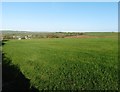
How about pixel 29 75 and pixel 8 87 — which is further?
pixel 29 75

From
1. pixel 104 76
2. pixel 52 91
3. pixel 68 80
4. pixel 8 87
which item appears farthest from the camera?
pixel 104 76

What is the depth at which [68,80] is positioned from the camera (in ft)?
47.2

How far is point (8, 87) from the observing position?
42.3ft

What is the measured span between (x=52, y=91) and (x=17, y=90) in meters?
1.83

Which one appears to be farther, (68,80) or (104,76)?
(104,76)

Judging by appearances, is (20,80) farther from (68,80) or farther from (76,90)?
(76,90)

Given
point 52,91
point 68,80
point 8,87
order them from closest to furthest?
point 52,91 → point 8,87 → point 68,80

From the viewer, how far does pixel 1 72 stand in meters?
16.8

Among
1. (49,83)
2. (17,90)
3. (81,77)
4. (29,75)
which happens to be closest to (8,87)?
(17,90)

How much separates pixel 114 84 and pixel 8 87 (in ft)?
19.5

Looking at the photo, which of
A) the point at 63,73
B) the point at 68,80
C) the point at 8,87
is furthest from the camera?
the point at 63,73

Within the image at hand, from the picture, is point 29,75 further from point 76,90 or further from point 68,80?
point 76,90

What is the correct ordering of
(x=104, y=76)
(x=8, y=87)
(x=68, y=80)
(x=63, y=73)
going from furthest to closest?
(x=63, y=73)
(x=104, y=76)
(x=68, y=80)
(x=8, y=87)

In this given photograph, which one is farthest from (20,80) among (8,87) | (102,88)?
(102,88)
